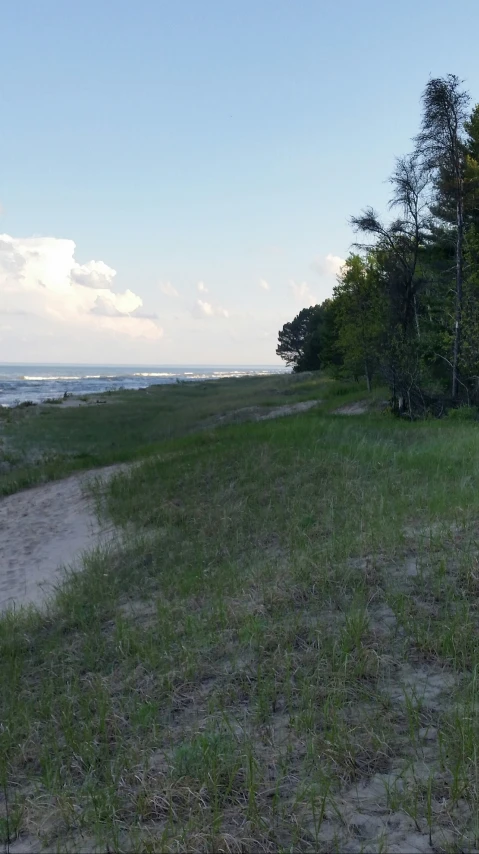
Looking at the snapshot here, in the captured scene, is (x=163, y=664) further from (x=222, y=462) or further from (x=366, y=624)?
(x=222, y=462)

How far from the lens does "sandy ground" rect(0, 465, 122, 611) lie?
9.80 m

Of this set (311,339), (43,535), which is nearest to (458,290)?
(43,535)

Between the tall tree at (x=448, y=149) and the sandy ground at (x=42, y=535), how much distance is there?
512 inches

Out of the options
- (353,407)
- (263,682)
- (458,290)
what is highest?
(458,290)

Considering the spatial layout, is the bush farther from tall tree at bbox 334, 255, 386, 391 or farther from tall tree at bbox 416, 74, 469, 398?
tall tree at bbox 334, 255, 386, 391

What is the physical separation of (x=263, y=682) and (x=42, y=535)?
884cm

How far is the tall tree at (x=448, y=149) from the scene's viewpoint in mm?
20656

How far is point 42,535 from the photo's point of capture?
42.3 feet

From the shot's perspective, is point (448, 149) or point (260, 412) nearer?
point (448, 149)

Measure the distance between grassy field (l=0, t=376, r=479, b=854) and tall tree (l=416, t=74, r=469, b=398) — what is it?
1234 cm

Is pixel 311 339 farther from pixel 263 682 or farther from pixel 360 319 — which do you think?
pixel 263 682

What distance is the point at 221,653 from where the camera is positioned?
5.81 meters

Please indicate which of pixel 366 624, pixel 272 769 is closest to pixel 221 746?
pixel 272 769

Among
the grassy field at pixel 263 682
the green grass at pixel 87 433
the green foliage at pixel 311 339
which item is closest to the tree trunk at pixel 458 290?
the green grass at pixel 87 433
